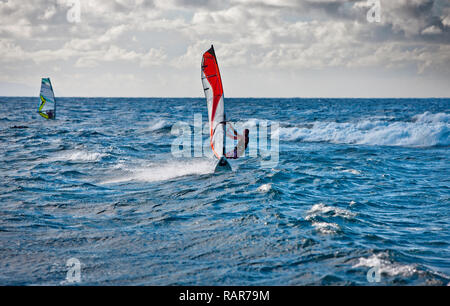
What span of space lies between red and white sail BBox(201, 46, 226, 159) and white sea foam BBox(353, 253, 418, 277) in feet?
28.1

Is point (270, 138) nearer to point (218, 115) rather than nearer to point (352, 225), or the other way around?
point (218, 115)

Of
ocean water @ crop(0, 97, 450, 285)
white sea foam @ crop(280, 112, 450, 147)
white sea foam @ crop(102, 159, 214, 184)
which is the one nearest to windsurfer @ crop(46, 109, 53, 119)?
ocean water @ crop(0, 97, 450, 285)

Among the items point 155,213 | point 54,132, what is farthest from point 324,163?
point 54,132

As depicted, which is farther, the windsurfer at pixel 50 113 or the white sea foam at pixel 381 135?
the windsurfer at pixel 50 113

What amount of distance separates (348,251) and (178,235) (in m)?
3.58

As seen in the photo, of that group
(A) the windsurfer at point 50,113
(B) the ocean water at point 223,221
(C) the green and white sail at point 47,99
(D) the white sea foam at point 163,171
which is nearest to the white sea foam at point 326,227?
(B) the ocean water at point 223,221

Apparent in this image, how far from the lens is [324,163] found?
19.1 meters

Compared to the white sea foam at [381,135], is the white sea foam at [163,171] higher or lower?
lower

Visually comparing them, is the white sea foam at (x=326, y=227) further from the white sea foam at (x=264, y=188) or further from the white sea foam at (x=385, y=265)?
the white sea foam at (x=264, y=188)

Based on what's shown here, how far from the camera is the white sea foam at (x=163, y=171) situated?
14.7 m

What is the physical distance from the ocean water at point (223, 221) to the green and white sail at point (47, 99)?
68.4 ft

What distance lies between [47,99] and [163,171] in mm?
30155

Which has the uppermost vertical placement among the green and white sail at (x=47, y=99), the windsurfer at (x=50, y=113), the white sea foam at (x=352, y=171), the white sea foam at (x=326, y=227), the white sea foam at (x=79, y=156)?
the green and white sail at (x=47, y=99)

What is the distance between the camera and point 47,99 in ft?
134
